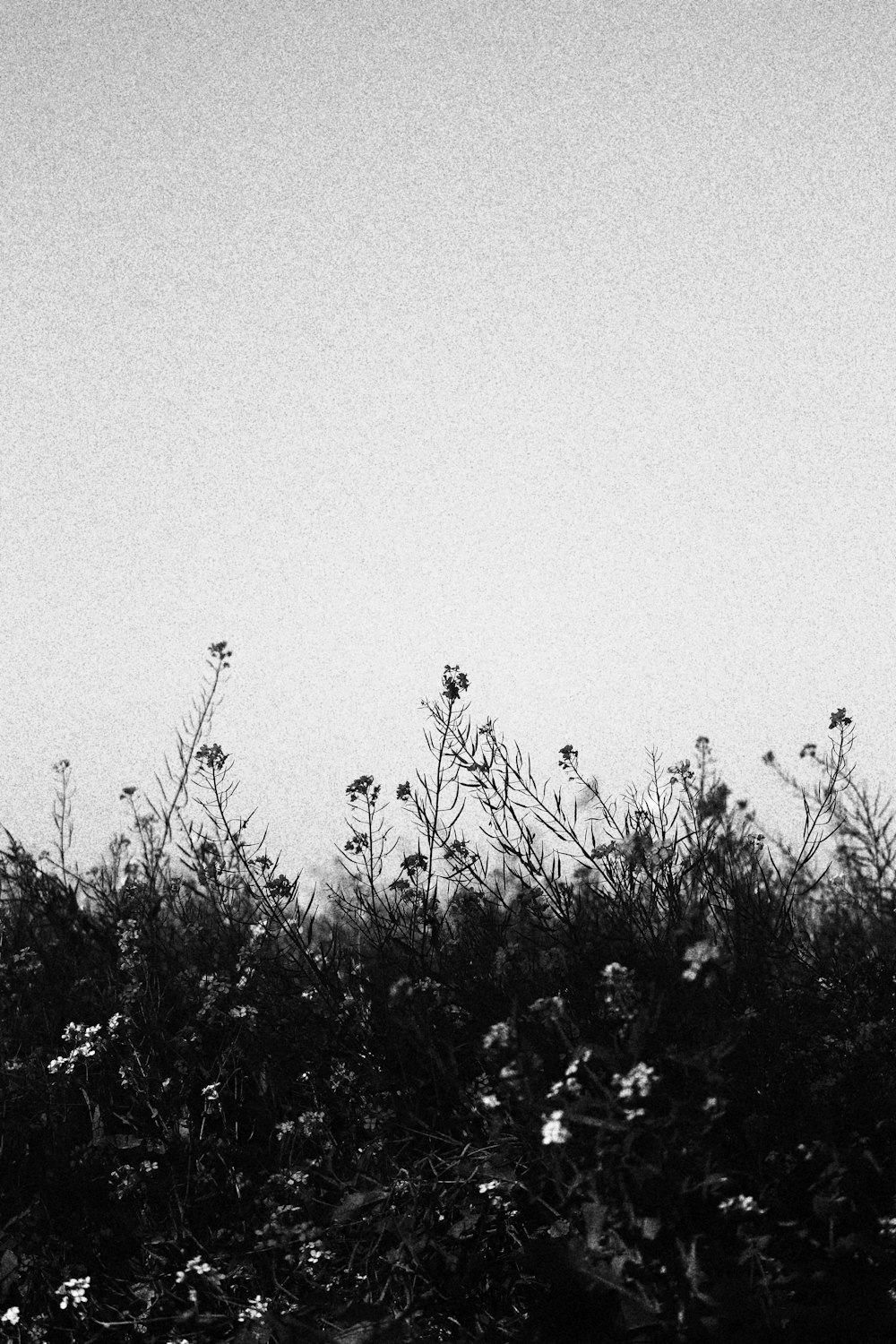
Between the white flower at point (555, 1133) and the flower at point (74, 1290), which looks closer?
the white flower at point (555, 1133)

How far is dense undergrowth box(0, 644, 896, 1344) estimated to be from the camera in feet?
10.5

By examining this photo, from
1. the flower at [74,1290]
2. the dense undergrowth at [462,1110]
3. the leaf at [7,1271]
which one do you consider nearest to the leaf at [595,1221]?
the dense undergrowth at [462,1110]

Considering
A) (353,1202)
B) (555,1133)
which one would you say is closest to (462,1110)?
(353,1202)

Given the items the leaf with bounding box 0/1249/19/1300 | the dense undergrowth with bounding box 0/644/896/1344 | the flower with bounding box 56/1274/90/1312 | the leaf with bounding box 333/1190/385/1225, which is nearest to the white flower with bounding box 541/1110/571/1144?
the dense undergrowth with bounding box 0/644/896/1344

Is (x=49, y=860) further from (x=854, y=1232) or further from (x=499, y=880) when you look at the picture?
(x=854, y=1232)

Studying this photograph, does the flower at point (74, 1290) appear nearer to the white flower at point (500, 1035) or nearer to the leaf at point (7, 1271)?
the leaf at point (7, 1271)

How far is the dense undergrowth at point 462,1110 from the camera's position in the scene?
319cm

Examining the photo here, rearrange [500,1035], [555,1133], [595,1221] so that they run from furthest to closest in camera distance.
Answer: [500,1035] < [595,1221] < [555,1133]

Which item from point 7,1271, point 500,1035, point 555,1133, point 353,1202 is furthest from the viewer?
point 7,1271

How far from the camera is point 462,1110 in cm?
434

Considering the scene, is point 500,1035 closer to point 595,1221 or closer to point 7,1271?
point 595,1221

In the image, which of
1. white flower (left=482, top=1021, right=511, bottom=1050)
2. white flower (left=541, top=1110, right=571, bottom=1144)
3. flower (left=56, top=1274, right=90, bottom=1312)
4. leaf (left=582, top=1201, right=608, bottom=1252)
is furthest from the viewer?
flower (left=56, top=1274, right=90, bottom=1312)

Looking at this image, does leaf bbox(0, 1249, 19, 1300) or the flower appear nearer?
the flower

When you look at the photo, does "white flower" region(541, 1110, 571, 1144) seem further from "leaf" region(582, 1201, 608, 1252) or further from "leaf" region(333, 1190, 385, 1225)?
"leaf" region(333, 1190, 385, 1225)
